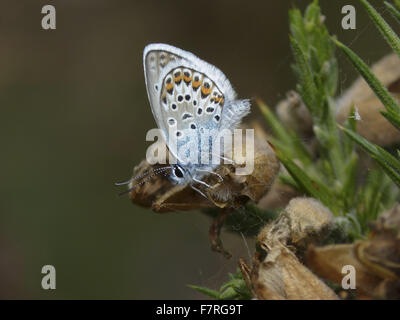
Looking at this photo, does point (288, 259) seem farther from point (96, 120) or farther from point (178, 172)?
point (96, 120)

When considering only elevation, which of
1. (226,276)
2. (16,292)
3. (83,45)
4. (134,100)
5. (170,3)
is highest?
(170,3)

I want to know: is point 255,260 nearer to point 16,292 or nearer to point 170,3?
point 16,292

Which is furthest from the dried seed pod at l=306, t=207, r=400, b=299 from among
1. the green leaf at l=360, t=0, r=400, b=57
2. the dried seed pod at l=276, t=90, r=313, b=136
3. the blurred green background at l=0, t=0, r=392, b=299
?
the blurred green background at l=0, t=0, r=392, b=299

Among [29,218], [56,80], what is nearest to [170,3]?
[56,80]

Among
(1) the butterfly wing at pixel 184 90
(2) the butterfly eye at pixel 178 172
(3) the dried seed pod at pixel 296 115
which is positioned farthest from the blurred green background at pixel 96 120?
(2) the butterfly eye at pixel 178 172
